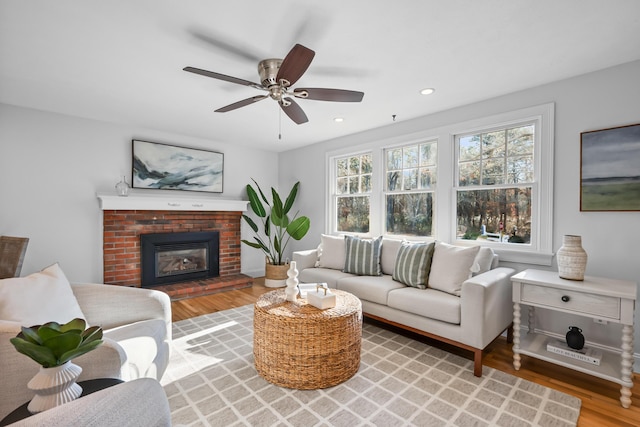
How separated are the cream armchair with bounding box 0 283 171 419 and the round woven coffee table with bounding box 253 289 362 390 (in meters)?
0.64

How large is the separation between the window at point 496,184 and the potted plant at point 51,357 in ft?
10.8

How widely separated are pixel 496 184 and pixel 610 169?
85 cm

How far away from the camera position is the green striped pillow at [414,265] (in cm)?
278

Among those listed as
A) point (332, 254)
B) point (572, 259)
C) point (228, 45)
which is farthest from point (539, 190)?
point (228, 45)

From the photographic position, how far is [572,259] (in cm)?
215

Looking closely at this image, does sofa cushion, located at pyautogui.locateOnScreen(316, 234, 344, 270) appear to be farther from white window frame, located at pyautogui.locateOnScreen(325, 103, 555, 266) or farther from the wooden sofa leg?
the wooden sofa leg

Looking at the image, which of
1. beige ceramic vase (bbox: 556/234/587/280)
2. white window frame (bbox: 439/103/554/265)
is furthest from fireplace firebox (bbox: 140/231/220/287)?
beige ceramic vase (bbox: 556/234/587/280)

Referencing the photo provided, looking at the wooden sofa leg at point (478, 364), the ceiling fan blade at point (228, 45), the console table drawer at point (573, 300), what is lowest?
the wooden sofa leg at point (478, 364)

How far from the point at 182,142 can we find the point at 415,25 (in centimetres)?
380

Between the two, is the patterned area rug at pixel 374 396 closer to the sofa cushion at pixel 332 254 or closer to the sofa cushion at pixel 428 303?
the sofa cushion at pixel 428 303

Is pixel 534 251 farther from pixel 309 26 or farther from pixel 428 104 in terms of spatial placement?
pixel 309 26

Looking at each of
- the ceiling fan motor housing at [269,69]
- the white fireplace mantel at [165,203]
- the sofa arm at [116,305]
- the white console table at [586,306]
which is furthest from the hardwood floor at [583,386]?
the white fireplace mantel at [165,203]

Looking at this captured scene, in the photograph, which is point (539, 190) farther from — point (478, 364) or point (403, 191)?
point (478, 364)

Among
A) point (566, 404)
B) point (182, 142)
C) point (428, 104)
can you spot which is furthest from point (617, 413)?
point (182, 142)
